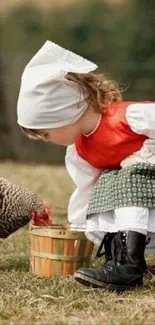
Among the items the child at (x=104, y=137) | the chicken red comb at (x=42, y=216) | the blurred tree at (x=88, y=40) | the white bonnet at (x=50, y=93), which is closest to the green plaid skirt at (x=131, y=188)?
the child at (x=104, y=137)

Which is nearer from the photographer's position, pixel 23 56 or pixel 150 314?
pixel 150 314

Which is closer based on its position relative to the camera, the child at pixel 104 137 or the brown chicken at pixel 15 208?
the child at pixel 104 137

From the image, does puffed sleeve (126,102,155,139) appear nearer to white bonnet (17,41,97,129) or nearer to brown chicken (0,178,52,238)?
white bonnet (17,41,97,129)

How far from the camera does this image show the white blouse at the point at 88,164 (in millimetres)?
3227

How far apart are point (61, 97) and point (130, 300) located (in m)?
0.76

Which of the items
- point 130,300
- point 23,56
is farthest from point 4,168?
point 130,300

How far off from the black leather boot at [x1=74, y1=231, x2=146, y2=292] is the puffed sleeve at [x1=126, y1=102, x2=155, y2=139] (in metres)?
0.36

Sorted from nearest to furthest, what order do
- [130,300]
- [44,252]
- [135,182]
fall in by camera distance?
1. [130,300]
2. [135,182]
3. [44,252]

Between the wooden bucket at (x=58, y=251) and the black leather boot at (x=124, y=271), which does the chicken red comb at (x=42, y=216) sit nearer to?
the wooden bucket at (x=58, y=251)

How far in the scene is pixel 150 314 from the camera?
2.80m

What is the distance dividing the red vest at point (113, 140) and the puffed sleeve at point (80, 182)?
0.33 feet

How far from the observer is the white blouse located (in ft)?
10.6

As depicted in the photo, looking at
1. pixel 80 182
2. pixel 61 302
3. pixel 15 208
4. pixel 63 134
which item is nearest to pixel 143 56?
pixel 15 208

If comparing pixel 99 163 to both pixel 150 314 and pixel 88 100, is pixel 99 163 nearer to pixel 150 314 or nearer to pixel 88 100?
pixel 88 100
